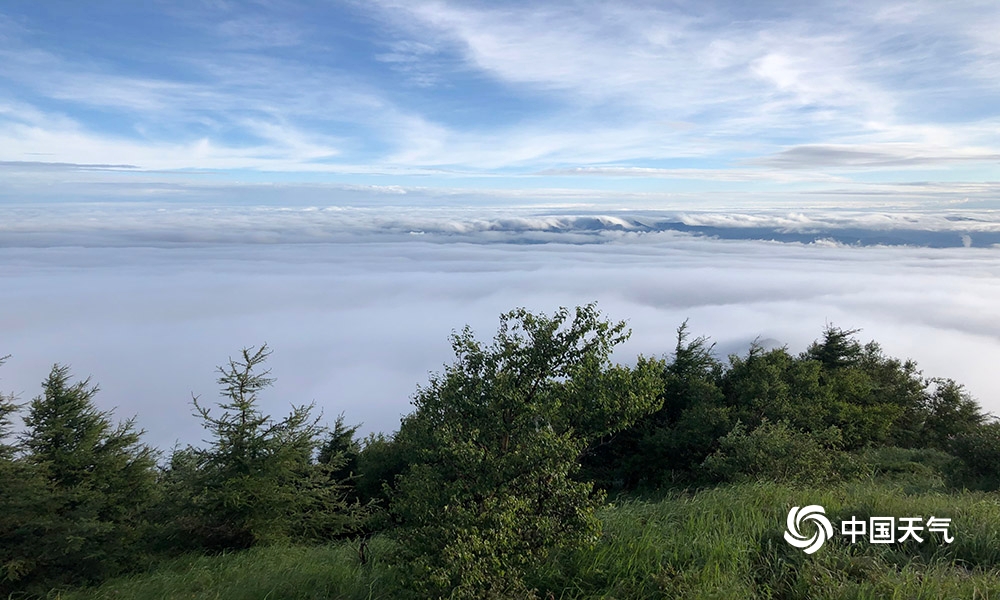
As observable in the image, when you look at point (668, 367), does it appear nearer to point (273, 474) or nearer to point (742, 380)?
point (742, 380)

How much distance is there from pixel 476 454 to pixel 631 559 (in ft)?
9.87

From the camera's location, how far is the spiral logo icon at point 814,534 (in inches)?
373

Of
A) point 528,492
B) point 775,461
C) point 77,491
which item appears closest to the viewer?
point 528,492

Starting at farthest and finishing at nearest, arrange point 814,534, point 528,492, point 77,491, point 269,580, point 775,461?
point 77,491 < point 775,461 < point 269,580 < point 814,534 < point 528,492

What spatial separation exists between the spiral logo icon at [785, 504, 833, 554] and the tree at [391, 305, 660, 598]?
2895 millimetres

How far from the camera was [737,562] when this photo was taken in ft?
29.7

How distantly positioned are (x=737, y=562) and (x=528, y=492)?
3.41m

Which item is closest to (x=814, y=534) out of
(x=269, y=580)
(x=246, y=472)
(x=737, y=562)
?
(x=737, y=562)

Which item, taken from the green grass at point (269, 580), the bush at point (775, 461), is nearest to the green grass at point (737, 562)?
the green grass at point (269, 580)

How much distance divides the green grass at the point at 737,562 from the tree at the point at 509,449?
3.33 feet

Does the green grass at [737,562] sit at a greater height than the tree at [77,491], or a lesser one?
greater

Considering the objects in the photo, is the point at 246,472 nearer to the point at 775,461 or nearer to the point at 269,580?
the point at 269,580

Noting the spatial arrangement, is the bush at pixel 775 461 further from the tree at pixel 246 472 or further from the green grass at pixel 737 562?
the tree at pixel 246 472

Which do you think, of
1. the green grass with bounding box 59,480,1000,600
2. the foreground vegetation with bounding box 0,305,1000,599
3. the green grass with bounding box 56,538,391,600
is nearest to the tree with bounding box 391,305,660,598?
the foreground vegetation with bounding box 0,305,1000,599
